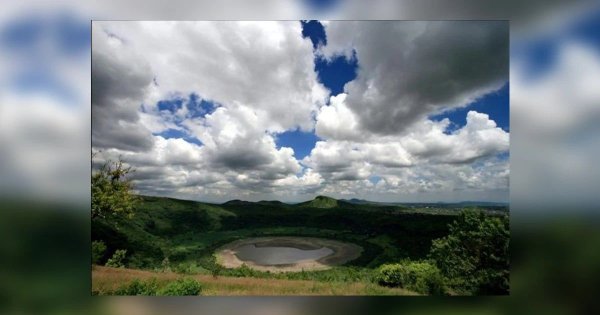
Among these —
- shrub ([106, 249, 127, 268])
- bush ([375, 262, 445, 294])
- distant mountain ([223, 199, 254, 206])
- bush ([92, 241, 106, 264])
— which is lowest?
bush ([375, 262, 445, 294])

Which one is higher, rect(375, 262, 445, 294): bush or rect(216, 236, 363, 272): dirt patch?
rect(216, 236, 363, 272): dirt patch

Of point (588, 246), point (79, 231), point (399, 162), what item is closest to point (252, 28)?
point (399, 162)

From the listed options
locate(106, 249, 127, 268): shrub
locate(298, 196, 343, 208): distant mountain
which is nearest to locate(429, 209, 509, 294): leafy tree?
locate(298, 196, 343, 208): distant mountain

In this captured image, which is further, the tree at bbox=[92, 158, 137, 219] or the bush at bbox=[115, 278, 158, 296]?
the tree at bbox=[92, 158, 137, 219]

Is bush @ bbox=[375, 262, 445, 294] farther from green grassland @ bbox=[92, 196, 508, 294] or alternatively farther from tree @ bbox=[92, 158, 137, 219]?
tree @ bbox=[92, 158, 137, 219]

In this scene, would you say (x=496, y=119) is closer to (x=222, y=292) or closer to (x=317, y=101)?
(x=317, y=101)

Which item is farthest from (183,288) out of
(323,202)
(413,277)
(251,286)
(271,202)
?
(413,277)
